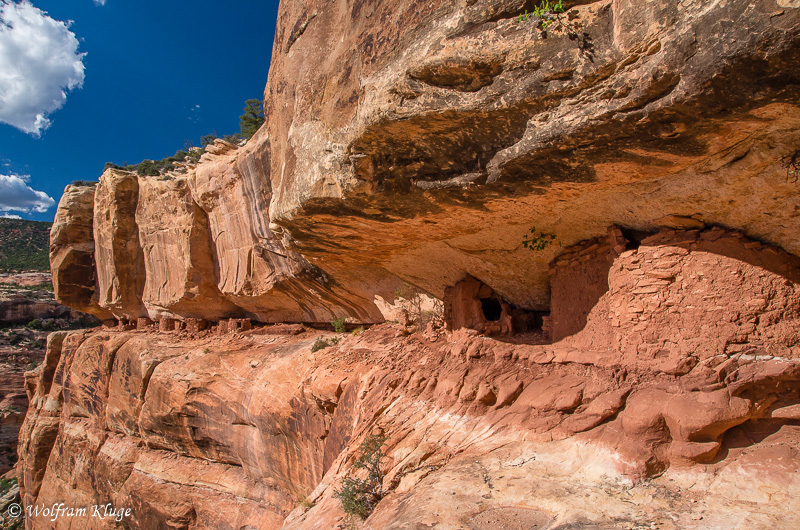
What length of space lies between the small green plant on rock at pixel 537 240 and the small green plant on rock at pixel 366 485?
292 cm

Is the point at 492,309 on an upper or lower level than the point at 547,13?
lower

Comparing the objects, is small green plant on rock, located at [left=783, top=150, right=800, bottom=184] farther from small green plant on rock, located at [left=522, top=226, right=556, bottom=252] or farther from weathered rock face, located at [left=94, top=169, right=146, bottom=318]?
weathered rock face, located at [left=94, top=169, right=146, bottom=318]

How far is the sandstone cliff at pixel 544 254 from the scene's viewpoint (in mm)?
3115

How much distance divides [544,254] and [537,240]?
0.39m

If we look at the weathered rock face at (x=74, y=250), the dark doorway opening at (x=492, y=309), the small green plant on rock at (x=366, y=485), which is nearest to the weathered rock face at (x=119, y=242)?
the weathered rock face at (x=74, y=250)

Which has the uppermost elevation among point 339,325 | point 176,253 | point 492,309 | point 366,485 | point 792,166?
point 176,253

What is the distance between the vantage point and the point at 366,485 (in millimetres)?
4660

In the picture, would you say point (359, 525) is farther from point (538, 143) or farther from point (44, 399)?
point (44, 399)

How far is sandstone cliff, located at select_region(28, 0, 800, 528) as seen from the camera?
3115 mm

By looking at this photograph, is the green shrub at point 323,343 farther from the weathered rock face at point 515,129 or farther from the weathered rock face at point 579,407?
the weathered rock face at point 515,129

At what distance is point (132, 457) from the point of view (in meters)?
11.0

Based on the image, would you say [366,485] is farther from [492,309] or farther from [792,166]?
[792,166]

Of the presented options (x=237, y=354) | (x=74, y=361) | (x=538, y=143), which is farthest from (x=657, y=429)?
(x=74, y=361)

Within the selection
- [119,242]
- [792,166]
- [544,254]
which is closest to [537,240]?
[544,254]
